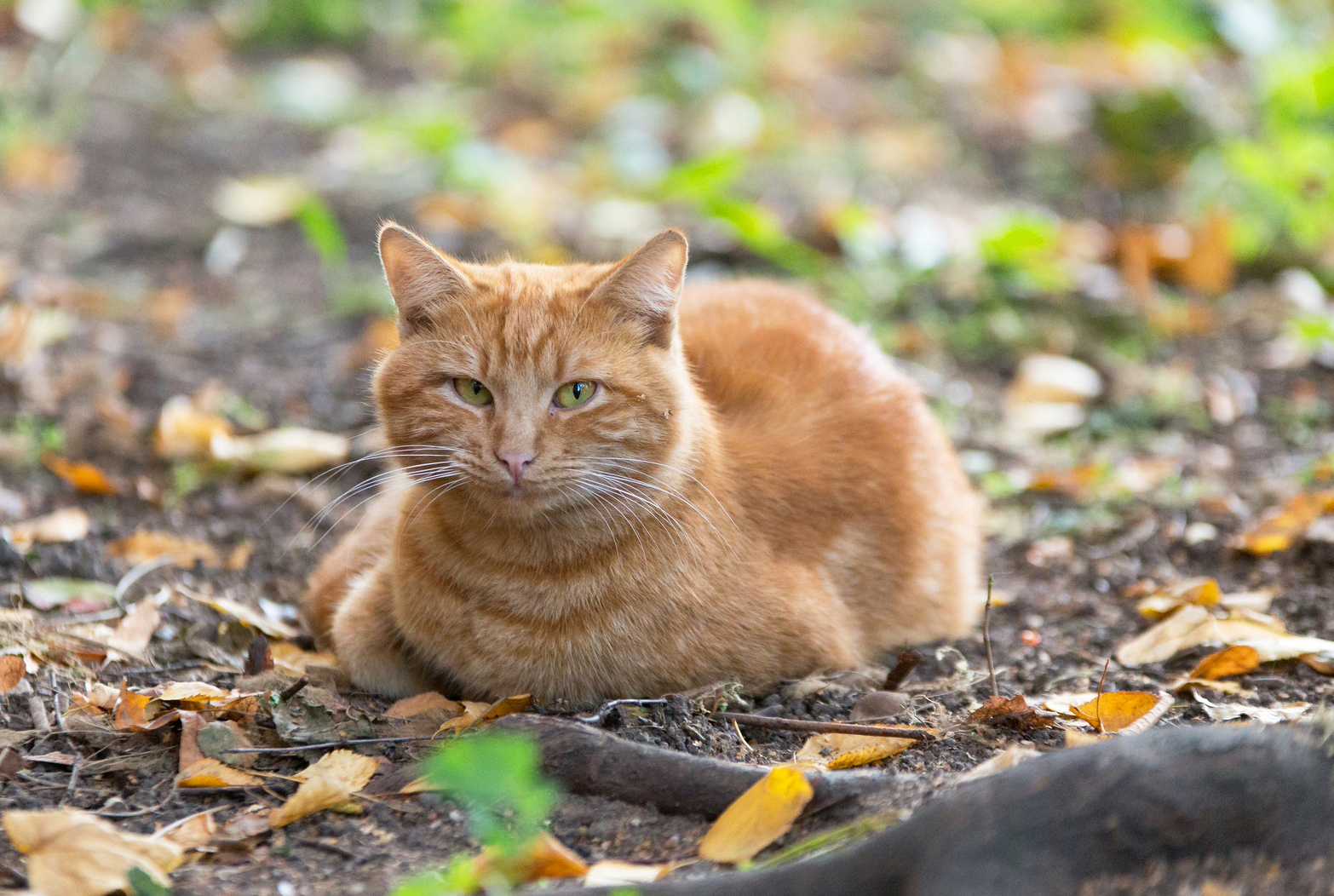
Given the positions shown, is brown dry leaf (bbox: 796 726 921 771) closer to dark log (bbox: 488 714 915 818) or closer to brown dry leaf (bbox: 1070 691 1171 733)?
dark log (bbox: 488 714 915 818)

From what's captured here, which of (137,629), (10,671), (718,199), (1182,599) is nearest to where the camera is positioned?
(10,671)

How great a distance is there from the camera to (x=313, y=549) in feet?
12.7

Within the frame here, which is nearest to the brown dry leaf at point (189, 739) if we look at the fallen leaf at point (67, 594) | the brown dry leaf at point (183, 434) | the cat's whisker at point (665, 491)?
the fallen leaf at point (67, 594)

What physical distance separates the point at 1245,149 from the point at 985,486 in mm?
2438

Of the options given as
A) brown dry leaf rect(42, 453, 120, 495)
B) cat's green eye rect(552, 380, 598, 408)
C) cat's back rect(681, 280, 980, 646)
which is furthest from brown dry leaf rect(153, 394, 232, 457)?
cat's green eye rect(552, 380, 598, 408)

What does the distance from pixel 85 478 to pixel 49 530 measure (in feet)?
1.16

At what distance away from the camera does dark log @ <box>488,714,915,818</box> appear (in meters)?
2.24

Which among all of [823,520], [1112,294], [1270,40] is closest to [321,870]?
[823,520]

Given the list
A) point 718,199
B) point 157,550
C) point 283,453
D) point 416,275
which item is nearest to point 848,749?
point 416,275

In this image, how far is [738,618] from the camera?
2.95 metres

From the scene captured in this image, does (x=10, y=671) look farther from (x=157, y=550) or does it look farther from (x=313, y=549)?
(x=313, y=549)

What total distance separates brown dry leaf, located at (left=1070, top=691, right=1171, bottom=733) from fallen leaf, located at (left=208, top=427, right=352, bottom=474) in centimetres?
253

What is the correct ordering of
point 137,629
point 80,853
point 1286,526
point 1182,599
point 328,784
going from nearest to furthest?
point 80,853 → point 328,784 → point 137,629 → point 1182,599 → point 1286,526

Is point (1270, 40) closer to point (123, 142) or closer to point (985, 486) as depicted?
point (985, 486)
